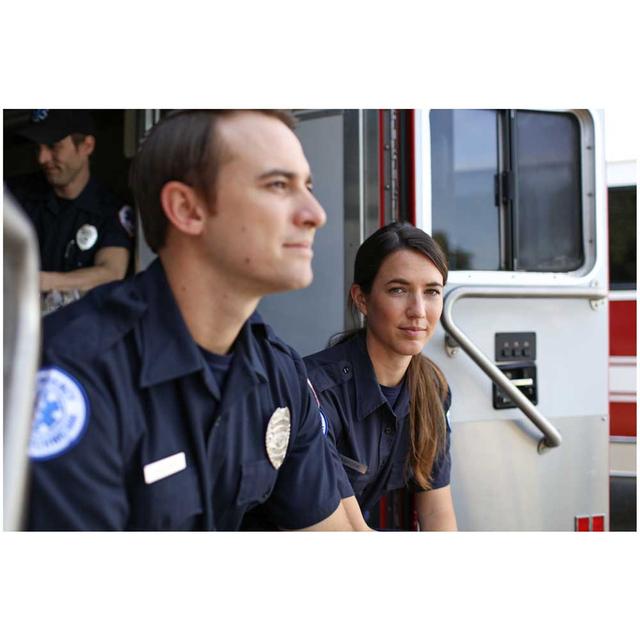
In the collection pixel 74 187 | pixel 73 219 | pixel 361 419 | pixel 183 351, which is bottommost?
pixel 361 419

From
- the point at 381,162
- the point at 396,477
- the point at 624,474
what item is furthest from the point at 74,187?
the point at 624,474

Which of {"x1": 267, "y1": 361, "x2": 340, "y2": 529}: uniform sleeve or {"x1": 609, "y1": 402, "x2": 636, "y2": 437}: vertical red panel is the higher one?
{"x1": 267, "y1": 361, "x2": 340, "y2": 529}: uniform sleeve

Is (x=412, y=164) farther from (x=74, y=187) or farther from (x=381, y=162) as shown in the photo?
(x=74, y=187)

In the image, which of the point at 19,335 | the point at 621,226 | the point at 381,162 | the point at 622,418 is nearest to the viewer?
the point at 19,335

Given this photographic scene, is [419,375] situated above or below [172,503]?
above

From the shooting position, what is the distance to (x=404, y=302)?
1.87 metres

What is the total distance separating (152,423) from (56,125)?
1233 mm

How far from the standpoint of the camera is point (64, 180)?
84.0 inches

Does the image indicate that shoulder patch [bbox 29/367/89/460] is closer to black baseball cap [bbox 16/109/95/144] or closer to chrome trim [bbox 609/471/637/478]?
black baseball cap [bbox 16/109/95/144]

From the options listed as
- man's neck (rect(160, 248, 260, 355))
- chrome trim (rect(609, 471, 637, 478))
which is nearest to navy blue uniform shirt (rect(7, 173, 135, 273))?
man's neck (rect(160, 248, 260, 355))

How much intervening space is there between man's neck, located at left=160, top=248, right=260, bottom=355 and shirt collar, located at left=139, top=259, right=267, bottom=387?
0.06 feet

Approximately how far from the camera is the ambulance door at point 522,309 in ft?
7.05

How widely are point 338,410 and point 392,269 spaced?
0.39 metres

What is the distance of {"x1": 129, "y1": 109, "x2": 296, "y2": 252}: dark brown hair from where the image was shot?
49.0 inches
